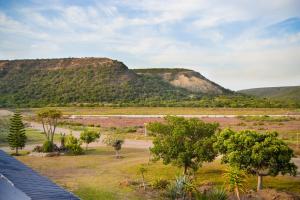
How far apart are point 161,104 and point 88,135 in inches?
3373

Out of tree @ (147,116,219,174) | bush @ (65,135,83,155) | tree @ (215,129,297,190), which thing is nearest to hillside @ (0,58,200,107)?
bush @ (65,135,83,155)

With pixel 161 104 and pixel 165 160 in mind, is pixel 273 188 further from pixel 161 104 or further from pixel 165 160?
pixel 161 104

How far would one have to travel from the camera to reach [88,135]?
158 ft

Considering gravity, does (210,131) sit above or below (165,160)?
above

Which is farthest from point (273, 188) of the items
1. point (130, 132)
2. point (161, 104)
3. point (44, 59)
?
point (44, 59)

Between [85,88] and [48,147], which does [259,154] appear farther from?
[85,88]

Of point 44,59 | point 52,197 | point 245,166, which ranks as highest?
point 44,59

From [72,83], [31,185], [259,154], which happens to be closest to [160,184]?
[259,154]

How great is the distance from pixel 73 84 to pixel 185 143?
439 feet

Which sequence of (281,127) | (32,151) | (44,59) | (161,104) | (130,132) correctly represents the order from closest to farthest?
(32,151) → (130,132) → (281,127) → (161,104) → (44,59)

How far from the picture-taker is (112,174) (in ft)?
112

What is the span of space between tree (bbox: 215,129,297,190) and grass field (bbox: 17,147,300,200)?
7.63ft

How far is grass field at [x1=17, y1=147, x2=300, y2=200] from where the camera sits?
28.1m

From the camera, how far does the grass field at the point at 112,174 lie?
28141 millimetres
